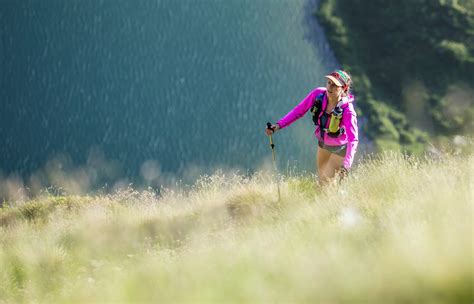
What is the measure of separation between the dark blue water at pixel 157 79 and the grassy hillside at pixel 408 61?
1.32m

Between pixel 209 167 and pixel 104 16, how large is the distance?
6.95 metres

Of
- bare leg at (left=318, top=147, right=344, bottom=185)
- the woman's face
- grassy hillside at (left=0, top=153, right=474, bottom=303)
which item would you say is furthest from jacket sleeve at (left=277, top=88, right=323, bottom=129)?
grassy hillside at (left=0, top=153, right=474, bottom=303)

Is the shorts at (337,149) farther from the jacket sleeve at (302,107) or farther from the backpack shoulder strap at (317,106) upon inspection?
the jacket sleeve at (302,107)

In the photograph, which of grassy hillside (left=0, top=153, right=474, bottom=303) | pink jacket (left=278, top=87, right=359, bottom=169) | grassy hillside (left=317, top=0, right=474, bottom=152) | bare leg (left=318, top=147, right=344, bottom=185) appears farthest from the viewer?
grassy hillside (left=317, top=0, right=474, bottom=152)

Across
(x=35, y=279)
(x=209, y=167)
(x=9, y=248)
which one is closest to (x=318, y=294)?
(x=35, y=279)

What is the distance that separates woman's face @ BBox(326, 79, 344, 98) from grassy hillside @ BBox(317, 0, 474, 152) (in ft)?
51.2

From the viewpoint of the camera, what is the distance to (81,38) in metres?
24.4

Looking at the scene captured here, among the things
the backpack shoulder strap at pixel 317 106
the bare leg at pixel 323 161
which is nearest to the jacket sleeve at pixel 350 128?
the backpack shoulder strap at pixel 317 106

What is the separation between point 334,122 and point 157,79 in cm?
1771

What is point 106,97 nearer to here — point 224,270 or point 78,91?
point 78,91

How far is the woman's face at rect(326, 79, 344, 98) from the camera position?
23.5 feet

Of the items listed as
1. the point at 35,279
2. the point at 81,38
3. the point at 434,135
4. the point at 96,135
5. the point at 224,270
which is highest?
the point at 434,135

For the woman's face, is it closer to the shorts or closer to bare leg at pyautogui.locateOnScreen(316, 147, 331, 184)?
the shorts

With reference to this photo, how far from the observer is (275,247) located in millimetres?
5121
